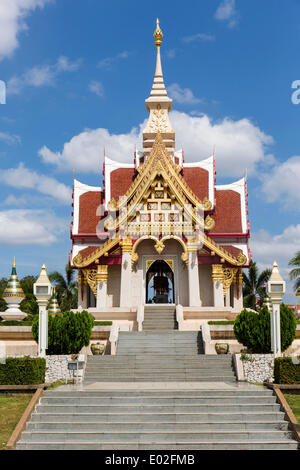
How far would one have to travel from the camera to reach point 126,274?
80.0 feet

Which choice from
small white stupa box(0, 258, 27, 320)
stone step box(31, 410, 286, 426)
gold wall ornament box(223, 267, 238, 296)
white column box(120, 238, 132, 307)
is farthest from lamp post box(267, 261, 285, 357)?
small white stupa box(0, 258, 27, 320)

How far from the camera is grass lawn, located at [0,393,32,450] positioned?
10242 millimetres

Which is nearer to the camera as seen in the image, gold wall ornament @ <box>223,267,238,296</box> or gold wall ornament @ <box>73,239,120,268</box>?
gold wall ornament @ <box>73,239,120,268</box>

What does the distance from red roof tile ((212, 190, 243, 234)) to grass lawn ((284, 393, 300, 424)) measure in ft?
52.1

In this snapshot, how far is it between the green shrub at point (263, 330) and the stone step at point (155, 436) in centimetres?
593

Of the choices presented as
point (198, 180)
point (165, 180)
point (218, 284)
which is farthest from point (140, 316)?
point (198, 180)

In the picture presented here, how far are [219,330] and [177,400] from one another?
331 inches

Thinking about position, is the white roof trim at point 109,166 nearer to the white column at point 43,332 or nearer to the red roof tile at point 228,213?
the red roof tile at point 228,213

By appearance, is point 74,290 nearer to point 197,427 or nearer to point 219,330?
point 219,330

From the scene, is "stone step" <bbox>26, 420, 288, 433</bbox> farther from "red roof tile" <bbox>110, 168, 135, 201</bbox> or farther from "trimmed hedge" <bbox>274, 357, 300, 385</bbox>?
"red roof tile" <bbox>110, 168, 135, 201</bbox>

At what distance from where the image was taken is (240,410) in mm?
11203

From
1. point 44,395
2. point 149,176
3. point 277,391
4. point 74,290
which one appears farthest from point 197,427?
point 74,290

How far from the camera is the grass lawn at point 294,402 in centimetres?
1107

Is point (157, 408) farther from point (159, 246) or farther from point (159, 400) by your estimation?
point (159, 246)
